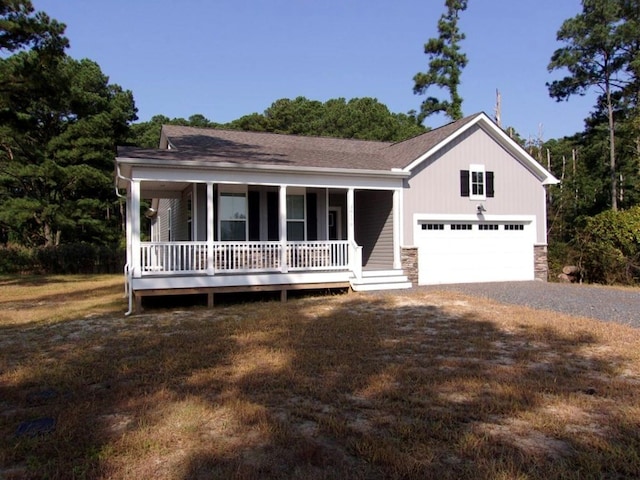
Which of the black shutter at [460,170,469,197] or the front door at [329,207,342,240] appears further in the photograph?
the front door at [329,207,342,240]

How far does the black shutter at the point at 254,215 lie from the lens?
14188 mm

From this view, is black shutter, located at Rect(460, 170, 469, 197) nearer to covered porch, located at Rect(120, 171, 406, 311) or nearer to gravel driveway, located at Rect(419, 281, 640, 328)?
covered porch, located at Rect(120, 171, 406, 311)

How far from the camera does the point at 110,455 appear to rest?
11.3ft

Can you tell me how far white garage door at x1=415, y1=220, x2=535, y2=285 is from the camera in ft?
49.8

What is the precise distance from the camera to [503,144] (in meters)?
16.4

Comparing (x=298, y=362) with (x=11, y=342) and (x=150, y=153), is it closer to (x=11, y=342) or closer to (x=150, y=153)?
(x=11, y=342)

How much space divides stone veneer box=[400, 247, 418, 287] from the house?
1.3 inches

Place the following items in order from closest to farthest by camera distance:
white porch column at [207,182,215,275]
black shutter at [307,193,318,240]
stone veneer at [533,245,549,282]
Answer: white porch column at [207,182,215,275], black shutter at [307,193,318,240], stone veneer at [533,245,549,282]

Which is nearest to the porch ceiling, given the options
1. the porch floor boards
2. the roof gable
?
the roof gable

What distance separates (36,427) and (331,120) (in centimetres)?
4141

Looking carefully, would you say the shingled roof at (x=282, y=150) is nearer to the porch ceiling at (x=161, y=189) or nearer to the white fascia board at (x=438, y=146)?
the white fascia board at (x=438, y=146)

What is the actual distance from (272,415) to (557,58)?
2998 centimetres

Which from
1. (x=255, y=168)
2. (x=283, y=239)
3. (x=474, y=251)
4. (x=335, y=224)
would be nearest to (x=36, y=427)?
(x=283, y=239)

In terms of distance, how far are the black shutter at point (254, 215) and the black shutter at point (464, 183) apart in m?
6.39
